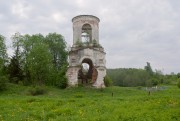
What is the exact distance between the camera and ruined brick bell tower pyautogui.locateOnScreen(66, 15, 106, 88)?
111 ft

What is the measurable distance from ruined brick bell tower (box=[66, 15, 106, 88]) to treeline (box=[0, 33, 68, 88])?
187cm

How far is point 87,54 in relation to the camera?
3412 centimetres

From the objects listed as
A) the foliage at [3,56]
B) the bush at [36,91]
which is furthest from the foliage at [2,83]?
the foliage at [3,56]

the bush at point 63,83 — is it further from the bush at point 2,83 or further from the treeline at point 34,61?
the bush at point 2,83

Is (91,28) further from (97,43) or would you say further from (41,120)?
(41,120)

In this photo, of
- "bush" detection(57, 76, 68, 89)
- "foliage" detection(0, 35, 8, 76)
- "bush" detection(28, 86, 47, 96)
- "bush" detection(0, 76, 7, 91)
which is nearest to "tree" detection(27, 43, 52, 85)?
"bush" detection(57, 76, 68, 89)

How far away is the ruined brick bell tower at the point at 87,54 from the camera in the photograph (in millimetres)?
33844

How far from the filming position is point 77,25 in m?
36.4

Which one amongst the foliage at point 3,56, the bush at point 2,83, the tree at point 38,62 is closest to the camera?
the bush at point 2,83

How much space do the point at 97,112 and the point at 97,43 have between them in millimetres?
22932

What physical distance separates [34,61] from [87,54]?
6.49 metres

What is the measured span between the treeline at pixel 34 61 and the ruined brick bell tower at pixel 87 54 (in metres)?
1.87

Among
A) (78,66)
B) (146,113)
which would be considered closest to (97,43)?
(78,66)

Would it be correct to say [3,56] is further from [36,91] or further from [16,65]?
[36,91]
